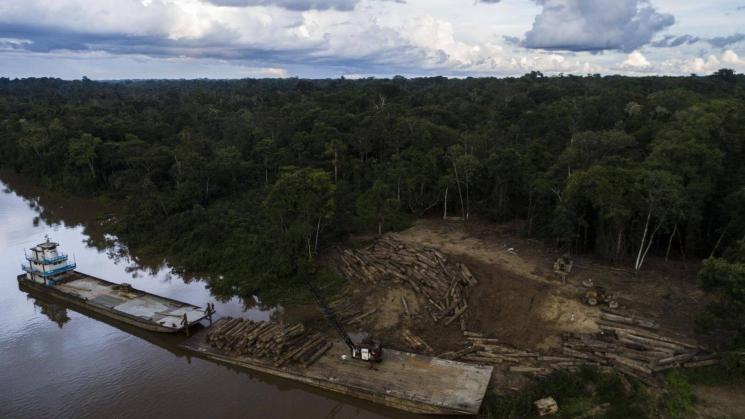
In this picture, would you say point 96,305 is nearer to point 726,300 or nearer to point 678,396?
point 678,396

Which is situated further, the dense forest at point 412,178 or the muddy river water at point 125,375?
the dense forest at point 412,178

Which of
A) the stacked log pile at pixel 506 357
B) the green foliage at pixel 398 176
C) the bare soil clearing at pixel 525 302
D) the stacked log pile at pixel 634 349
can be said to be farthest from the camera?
the green foliage at pixel 398 176

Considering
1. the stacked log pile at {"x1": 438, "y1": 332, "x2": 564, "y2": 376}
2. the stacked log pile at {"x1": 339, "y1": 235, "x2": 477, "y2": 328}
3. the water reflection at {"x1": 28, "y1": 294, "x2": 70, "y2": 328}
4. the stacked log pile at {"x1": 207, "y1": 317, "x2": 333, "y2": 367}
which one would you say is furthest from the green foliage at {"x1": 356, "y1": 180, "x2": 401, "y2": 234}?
the water reflection at {"x1": 28, "y1": 294, "x2": 70, "y2": 328}

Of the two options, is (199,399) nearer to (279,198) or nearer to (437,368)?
(437,368)

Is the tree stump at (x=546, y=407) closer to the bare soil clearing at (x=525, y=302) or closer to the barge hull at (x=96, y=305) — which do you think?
the bare soil clearing at (x=525, y=302)

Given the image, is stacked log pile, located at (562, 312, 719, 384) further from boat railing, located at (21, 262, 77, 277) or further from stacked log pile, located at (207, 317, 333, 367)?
boat railing, located at (21, 262, 77, 277)

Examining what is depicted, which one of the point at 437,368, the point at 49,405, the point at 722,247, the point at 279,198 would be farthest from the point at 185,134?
the point at 722,247

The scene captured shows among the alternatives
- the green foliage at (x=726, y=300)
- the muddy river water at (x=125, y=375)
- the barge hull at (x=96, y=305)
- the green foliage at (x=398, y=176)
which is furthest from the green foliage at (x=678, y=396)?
the barge hull at (x=96, y=305)
